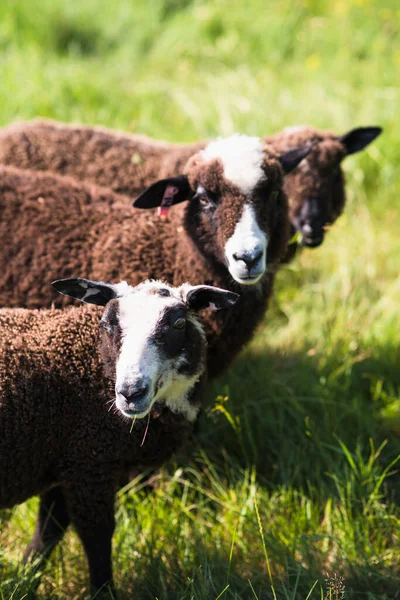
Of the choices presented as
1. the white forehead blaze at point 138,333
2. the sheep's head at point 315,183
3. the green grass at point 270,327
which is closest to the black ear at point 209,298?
the white forehead blaze at point 138,333

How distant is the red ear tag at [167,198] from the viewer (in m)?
4.07

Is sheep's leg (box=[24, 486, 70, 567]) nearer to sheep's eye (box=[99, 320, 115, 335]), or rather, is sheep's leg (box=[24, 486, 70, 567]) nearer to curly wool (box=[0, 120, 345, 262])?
sheep's eye (box=[99, 320, 115, 335])

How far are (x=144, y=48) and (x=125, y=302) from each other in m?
6.46

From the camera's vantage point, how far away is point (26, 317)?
349 cm

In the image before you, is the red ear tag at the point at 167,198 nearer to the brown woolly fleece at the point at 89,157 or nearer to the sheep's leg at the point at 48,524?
the brown woolly fleece at the point at 89,157

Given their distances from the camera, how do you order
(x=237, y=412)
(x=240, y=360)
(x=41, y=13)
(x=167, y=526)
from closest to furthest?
(x=167, y=526)
(x=237, y=412)
(x=240, y=360)
(x=41, y=13)

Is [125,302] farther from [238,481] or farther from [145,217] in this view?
[238,481]

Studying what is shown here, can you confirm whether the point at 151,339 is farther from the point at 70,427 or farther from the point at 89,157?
the point at 89,157

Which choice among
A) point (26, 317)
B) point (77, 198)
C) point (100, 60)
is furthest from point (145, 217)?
point (100, 60)

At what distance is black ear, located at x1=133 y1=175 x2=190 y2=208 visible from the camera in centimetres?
402

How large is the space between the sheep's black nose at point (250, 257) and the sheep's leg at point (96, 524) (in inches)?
49.5

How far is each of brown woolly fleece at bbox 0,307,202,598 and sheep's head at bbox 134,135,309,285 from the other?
80 cm

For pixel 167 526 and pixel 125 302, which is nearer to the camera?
pixel 125 302

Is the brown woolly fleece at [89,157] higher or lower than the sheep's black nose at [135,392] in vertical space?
lower
